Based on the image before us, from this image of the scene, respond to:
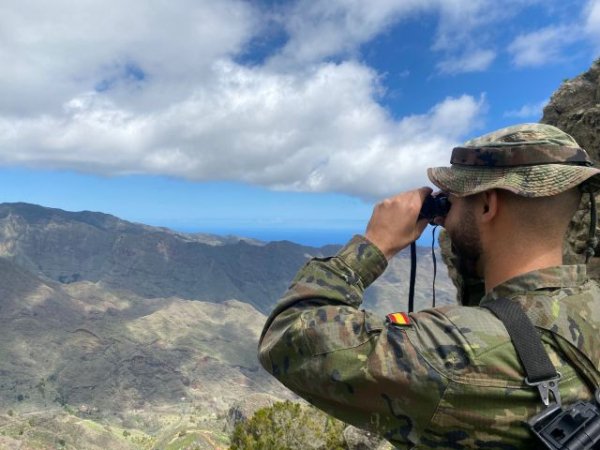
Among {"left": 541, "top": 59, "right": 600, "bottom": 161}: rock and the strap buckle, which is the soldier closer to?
the strap buckle

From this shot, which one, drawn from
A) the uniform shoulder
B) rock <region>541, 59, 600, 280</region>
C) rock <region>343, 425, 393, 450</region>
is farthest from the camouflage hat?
rock <region>343, 425, 393, 450</region>

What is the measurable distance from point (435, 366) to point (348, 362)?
48 cm

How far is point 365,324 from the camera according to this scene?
10.0 feet

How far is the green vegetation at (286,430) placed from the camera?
94.3ft

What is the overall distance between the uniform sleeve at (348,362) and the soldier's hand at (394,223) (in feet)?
1.44

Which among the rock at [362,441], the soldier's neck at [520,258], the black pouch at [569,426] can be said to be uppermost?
the soldier's neck at [520,258]

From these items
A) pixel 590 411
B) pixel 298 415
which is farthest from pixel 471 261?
pixel 298 415

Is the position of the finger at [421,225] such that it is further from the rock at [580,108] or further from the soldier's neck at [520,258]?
the rock at [580,108]

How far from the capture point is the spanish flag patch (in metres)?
3.03

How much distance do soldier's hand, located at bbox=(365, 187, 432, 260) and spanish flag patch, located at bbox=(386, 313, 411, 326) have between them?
0.53m

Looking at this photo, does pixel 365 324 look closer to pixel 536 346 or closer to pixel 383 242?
pixel 383 242

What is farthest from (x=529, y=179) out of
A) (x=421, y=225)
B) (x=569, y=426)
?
(x=569, y=426)

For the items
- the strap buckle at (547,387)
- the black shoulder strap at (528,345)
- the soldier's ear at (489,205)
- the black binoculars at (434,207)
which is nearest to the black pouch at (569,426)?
the strap buckle at (547,387)

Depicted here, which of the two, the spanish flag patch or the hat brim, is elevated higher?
the hat brim
